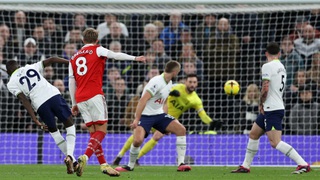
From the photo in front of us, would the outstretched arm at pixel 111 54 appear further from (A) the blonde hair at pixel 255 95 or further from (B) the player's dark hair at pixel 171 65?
(A) the blonde hair at pixel 255 95

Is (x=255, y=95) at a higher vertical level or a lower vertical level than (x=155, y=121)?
higher

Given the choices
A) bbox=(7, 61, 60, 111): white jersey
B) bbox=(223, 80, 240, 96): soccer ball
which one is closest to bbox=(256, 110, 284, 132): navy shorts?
bbox=(7, 61, 60, 111): white jersey

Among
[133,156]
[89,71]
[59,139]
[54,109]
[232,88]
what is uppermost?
[89,71]

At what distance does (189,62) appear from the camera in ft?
66.0

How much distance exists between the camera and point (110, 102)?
66.2ft

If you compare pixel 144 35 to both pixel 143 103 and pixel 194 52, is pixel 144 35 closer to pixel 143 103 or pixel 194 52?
pixel 194 52

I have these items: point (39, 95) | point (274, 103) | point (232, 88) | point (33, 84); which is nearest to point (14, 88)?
point (33, 84)

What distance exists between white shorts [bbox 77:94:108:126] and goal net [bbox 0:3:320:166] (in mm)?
5812

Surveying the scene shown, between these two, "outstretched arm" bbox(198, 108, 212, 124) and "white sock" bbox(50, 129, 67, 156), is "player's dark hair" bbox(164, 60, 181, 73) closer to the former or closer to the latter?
"white sock" bbox(50, 129, 67, 156)

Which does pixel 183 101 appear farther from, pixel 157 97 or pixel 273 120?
pixel 273 120

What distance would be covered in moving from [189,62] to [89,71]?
7.45 m

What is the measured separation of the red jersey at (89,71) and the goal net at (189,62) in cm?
588

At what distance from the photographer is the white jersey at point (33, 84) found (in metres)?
14.1

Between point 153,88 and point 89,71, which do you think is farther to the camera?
point 153,88
